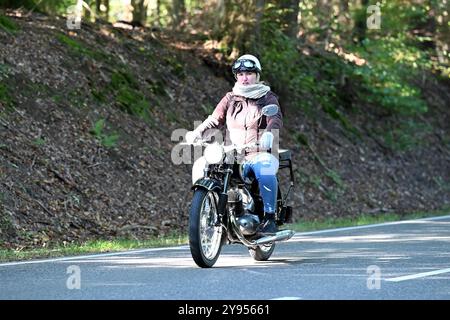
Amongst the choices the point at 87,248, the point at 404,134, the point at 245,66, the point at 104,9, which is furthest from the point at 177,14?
the point at 245,66

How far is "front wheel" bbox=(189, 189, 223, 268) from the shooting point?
9664 millimetres

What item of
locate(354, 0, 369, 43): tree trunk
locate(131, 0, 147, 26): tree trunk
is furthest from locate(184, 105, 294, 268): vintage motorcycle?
locate(354, 0, 369, 43): tree trunk

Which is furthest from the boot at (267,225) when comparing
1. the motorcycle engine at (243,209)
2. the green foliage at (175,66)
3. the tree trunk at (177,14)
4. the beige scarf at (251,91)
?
the tree trunk at (177,14)

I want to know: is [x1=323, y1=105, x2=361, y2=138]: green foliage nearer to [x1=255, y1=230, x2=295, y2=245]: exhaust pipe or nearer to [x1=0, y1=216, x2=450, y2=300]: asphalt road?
[x1=0, y1=216, x2=450, y2=300]: asphalt road

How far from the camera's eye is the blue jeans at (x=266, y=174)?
10453 millimetres

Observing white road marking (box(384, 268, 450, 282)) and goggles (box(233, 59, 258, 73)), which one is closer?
white road marking (box(384, 268, 450, 282))

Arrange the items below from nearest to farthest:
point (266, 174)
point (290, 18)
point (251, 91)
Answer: point (266, 174)
point (251, 91)
point (290, 18)

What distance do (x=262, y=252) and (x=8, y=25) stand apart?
10.6 m

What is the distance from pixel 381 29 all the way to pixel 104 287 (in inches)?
835

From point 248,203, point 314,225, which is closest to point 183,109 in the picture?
point 314,225

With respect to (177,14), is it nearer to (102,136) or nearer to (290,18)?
(290,18)

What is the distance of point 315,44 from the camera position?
3006 centimetres

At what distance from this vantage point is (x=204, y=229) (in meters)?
10.0

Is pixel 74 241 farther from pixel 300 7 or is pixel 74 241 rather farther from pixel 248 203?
pixel 300 7
